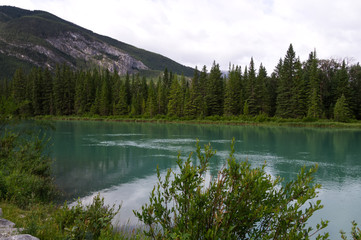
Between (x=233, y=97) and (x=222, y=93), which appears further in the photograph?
(x=222, y=93)

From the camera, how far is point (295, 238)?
135 inches

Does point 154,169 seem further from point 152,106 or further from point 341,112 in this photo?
point 152,106

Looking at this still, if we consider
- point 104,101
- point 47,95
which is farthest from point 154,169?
point 47,95

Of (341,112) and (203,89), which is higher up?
(203,89)

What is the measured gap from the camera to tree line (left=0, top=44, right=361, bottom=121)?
209ft

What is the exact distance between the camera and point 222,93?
252 feet

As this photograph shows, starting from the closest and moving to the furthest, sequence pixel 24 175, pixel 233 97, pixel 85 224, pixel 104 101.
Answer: pixel 85 224 < pixel 24 175 < pixel 233 97 < pixel 104 101

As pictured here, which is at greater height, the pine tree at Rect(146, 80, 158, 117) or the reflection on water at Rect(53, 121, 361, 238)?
the pine tree at Rect(146, 80, 158, 117)

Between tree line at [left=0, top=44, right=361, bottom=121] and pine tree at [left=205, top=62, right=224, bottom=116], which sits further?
pine tree at [left=205, top=62, right=224, bottom=116]

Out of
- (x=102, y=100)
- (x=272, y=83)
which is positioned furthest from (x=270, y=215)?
(x=102, y=100)

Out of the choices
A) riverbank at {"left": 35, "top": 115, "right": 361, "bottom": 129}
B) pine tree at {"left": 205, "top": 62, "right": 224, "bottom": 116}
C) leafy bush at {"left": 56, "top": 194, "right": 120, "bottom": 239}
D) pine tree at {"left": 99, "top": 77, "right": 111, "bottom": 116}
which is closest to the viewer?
leafy bush at {"left": 56, "top": 194, "right": 120, "bottom": 239}

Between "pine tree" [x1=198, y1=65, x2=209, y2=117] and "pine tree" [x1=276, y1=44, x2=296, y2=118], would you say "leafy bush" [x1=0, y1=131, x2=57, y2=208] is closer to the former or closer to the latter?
"pine tree" [x1=276, y1=44, x2=296, y2=118]

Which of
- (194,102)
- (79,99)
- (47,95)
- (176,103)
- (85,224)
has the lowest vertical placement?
(85,224)

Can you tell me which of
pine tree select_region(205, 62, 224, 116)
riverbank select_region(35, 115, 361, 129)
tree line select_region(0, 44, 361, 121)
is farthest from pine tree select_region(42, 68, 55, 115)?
pine tree select_region(205, 62, 224, 116)
